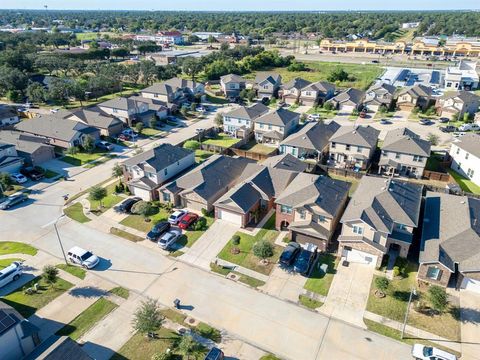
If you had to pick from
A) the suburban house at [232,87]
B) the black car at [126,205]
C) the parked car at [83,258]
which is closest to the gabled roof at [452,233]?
the parked car at [83,258]

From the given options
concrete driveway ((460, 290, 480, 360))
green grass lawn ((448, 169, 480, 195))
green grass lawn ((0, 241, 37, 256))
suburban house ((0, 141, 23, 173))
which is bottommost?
concrete driveway ((460, 290, 480, 360))

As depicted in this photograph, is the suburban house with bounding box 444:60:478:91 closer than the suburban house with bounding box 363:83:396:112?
No

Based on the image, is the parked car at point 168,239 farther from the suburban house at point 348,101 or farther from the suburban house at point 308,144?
the suburban house at point 348,101

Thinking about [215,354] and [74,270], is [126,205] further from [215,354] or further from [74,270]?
[215,354]

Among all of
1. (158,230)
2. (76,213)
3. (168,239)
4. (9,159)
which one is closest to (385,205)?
(168,239)

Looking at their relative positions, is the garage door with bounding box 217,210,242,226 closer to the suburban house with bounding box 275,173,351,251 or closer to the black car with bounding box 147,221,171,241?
the suburban house with bounding box 275,173,351,251

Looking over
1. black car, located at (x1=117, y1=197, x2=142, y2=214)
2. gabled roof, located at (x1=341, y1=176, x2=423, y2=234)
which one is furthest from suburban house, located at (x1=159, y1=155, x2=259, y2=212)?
gabled roof, located at (x1=341, y1=176, x2=423, y2=234)
